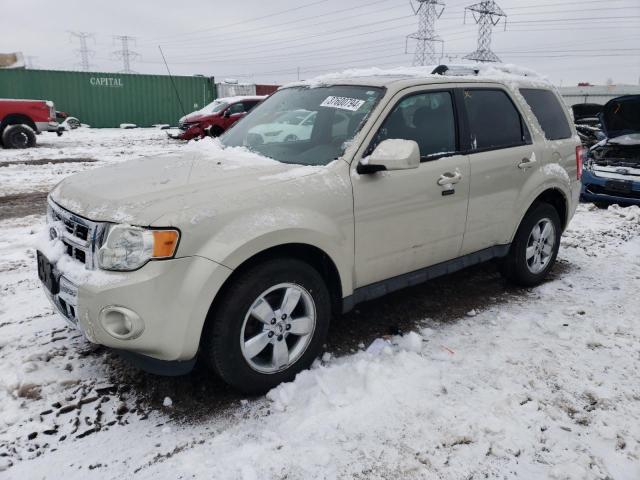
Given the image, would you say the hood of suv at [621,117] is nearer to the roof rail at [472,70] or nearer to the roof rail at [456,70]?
the roof rail at [472,70]

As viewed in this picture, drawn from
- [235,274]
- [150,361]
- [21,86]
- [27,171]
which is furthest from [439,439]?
[21,86]

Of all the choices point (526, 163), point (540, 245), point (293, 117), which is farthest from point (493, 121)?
point (293, 117)

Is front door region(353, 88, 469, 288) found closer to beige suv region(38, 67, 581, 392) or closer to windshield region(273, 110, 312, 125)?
beige suv region(38, 67, 581, 392)

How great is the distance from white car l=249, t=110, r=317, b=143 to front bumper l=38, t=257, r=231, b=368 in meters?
1.39

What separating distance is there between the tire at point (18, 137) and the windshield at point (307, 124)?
1318 centimetres

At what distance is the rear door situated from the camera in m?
3.84

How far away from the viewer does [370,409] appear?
2783mm

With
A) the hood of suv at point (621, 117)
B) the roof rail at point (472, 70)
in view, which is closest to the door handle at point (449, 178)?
the roof rail at point (472, 70)

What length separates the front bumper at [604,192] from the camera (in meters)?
7.80

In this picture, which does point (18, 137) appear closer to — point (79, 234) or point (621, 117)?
point (79, 234)

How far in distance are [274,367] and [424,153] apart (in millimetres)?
1770

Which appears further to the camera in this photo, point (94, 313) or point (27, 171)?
point (27, 171)

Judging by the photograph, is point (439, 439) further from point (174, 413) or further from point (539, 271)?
point (539, 271)

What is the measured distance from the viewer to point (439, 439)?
258cm
